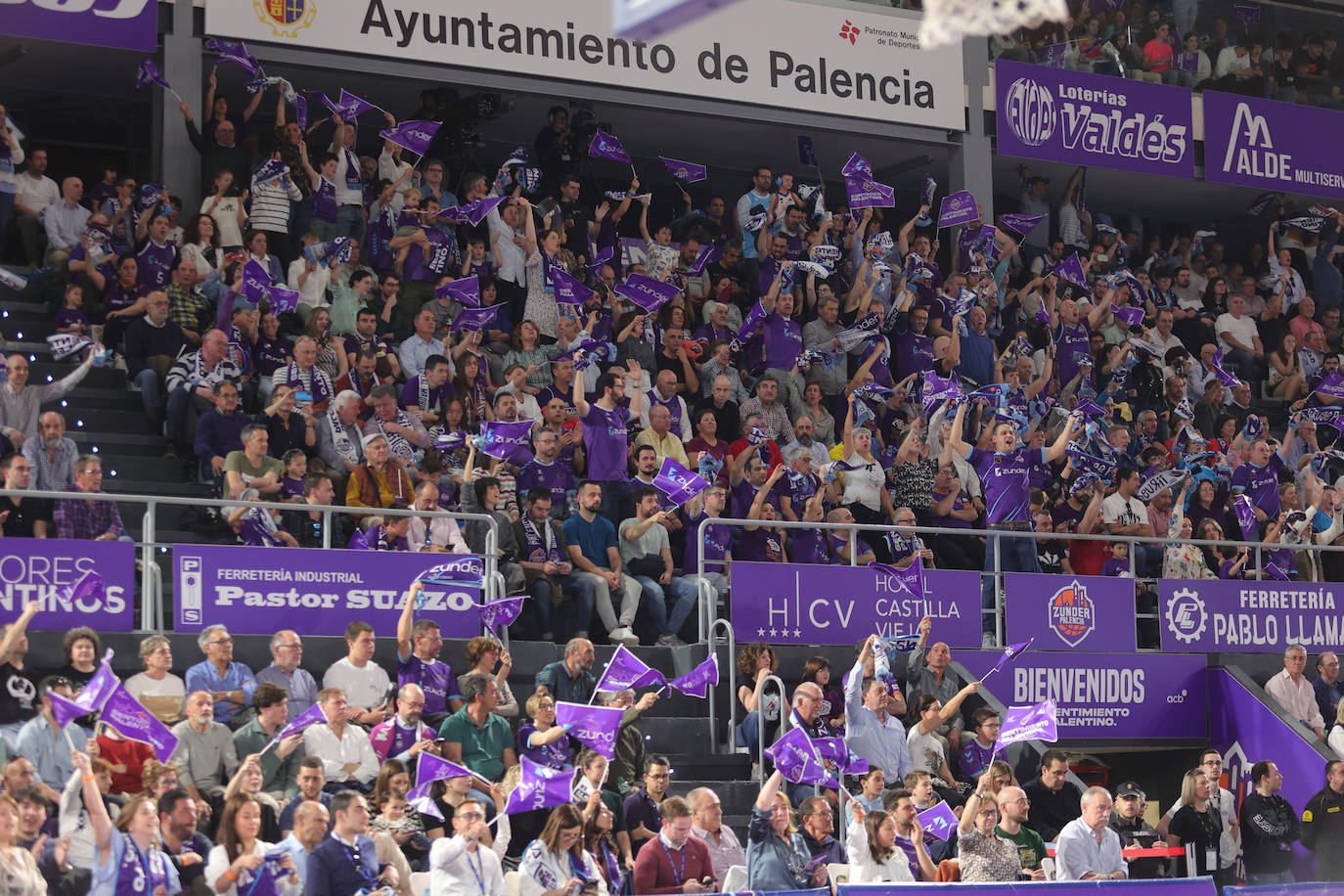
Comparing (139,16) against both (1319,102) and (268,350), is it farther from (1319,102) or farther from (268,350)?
(1319,102)

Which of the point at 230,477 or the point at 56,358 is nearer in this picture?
the point at 230,477

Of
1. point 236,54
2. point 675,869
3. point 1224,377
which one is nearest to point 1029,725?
point 675,869

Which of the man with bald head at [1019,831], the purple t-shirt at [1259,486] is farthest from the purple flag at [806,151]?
the man with bald head at [1019,831]

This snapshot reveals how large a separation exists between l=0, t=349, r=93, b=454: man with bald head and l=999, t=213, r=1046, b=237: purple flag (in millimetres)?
11173

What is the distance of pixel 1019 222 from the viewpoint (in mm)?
21953

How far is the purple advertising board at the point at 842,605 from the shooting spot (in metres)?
15.3

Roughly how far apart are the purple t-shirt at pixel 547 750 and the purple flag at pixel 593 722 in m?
0.37

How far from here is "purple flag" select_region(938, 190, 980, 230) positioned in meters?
21.5

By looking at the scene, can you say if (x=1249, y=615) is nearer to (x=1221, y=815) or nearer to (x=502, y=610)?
A: (x=1221, y=815)

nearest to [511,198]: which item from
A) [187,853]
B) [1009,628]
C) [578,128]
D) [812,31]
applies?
[578,128]

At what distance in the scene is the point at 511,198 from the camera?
18531mm

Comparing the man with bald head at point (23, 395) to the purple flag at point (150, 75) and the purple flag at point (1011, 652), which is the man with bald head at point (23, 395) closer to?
the purple flag at point (150, 75)

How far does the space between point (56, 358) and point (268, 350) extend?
172 cm

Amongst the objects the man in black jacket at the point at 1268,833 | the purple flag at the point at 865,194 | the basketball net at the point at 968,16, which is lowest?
the man in black jacket at the point at 1268,833
